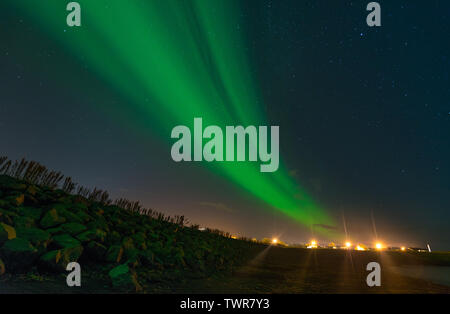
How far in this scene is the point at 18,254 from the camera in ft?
19.3

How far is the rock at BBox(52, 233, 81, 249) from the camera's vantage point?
22.8 feet

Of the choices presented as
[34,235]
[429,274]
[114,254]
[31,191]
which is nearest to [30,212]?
[34,235]

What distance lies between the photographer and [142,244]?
9938 millimetres

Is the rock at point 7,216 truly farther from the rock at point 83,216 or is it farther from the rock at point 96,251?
the rock at point 83,216

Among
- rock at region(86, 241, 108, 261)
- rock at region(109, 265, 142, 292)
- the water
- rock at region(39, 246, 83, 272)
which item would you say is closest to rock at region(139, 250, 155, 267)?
rock at region(86, 241, 108, 261)

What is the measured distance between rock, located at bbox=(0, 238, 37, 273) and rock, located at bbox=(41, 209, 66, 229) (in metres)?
1.49

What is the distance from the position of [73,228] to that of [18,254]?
213 cm

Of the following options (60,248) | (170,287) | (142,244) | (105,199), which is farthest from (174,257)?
(105,199)

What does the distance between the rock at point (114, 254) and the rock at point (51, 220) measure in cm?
168

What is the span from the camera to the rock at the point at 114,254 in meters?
7.89

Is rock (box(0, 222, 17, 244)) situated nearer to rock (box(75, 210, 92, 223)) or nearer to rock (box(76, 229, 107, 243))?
rock (box(76, 229, 107, 243))

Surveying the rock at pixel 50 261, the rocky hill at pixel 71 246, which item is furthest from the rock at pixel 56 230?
the rock at pixel 50 261

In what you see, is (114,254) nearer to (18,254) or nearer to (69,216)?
(69,216)
